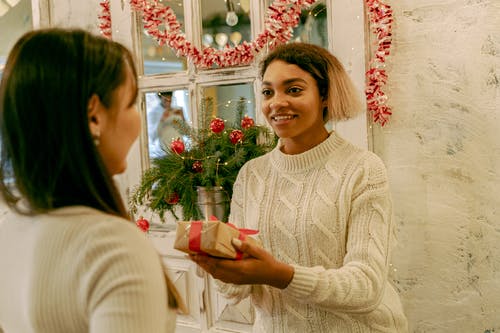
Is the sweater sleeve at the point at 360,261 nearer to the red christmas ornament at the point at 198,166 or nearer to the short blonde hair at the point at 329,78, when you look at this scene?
the short blonde hair at the point at 329,78

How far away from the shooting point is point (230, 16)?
2.25 m

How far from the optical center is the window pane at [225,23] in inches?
87.6

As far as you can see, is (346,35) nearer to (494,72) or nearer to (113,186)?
(494,72)

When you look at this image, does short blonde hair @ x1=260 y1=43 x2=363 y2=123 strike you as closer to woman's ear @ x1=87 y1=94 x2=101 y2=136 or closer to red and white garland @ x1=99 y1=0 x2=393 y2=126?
red and white garland @ x1=99 y1=0 x2=393 y2=126

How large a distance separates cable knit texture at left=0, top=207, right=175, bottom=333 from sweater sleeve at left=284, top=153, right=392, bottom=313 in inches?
23.2

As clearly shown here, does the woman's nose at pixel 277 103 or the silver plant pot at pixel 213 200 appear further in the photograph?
the silver plant pot at pixel 213 200

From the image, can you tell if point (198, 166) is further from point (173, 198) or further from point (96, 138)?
point (96, 138)

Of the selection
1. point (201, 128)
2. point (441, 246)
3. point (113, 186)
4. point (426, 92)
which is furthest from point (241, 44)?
point (113, 186)

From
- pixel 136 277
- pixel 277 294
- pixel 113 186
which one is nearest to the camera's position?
pixel 136 277

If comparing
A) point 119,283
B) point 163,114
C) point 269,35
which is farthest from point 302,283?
point 163,114

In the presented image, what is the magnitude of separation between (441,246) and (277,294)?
0.72m

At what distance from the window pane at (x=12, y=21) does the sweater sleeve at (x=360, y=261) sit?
2.46 m

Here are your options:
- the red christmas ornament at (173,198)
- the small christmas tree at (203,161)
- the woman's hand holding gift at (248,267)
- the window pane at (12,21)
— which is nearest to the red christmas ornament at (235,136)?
the small christmas tree at (203,161)

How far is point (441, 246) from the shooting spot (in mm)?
1824
